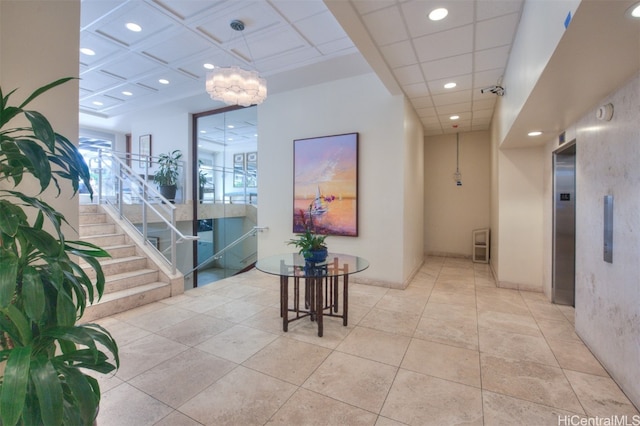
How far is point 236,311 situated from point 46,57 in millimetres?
3001

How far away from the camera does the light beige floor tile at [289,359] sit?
2.32 m

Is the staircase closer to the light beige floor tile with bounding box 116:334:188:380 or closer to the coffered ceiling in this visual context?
the light beige floor tile with bounding box 116:334:188:380

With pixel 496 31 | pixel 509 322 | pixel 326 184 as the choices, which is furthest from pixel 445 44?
pixel 509 322

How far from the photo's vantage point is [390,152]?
4.61 meters

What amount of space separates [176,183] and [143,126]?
2164mm

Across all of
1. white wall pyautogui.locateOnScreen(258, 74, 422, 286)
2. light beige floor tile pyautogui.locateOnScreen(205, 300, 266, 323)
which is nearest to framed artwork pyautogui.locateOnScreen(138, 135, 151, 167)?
white wall pyautogui.locateOnScreen(258, 74, 422, 286)

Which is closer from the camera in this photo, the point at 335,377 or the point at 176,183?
the point at 335,377


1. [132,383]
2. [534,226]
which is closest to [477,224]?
[534,226]

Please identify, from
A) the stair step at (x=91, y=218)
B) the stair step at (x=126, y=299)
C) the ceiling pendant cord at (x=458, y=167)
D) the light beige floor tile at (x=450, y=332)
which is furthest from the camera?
the ceiling pendant cord at (x=458, y=167)

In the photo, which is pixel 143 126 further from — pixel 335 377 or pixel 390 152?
pixel 335 377

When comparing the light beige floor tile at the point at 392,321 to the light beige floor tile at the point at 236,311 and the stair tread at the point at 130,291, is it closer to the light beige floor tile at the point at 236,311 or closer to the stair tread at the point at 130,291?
the light beige floor tile at the point at 236,311

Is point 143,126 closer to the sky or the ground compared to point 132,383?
closer to the sky

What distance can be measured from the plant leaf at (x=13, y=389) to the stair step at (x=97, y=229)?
14.8ft

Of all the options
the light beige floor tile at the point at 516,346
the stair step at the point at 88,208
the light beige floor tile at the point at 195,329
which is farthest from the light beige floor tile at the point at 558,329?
the stair step at the point at 88,208
